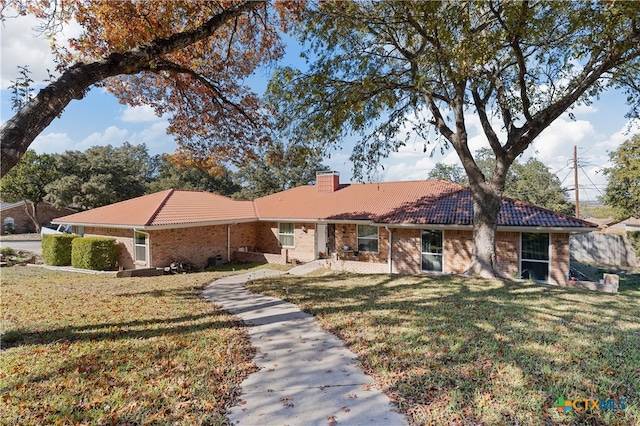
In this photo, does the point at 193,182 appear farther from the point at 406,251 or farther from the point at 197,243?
the point at 406,251

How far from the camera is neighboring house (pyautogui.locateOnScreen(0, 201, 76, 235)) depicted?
113 feet

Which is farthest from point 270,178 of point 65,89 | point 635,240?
point 65,89

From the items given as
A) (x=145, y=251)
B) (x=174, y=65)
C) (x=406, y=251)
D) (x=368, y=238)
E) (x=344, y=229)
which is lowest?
(x=145, y=251)

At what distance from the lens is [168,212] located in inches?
647

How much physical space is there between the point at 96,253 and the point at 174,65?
11.7m

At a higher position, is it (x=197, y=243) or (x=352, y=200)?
(x=352, y=200)

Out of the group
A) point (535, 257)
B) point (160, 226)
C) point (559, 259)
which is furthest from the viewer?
point (160, 226)

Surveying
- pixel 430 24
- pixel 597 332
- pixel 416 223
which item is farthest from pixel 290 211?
pixel 597 332

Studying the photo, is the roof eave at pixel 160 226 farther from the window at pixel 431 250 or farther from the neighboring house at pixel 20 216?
the neighboring house at pixel 20 216

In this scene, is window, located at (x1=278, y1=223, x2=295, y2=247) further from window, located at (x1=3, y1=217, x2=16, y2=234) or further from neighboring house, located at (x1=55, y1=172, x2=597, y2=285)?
window, located at (x1=3, y1=217, x2=16, y2=234)

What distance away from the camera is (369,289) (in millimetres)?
9406

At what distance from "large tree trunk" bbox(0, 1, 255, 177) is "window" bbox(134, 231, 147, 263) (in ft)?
36.6

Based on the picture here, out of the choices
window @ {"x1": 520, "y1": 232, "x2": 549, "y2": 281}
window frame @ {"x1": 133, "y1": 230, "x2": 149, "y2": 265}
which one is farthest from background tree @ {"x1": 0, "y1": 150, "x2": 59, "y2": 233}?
window @ {"x1": 520, "y1": 232, "x2": 549, "y2": 281}

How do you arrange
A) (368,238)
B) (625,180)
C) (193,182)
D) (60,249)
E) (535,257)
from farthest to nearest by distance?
(193,182) < (625,180) < (60,249) < (368,238) < (535,257)
